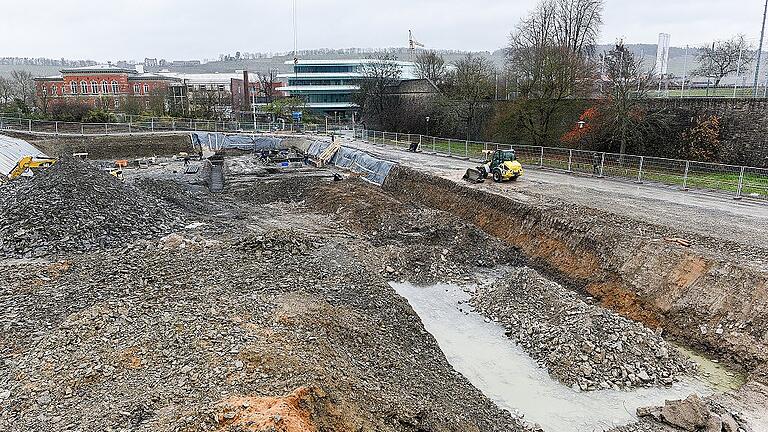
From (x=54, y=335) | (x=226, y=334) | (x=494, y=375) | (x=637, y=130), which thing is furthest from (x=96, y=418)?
(x=637, y=130)

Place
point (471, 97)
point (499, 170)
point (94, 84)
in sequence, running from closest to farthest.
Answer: point (499, 170) < point (471, 97) < point (94, 84)

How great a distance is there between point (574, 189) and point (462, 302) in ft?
35.3

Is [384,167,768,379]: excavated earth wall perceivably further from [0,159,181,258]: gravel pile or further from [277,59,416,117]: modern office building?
[277,59,416,117]: modern office building

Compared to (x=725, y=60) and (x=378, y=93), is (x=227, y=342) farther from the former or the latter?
(x=378, y=93)

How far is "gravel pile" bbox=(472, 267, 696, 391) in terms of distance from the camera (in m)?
10.4

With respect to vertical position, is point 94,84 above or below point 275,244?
above

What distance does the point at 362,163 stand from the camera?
111 ft

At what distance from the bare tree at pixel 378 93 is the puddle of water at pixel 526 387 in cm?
3973

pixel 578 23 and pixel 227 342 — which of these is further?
pixel 578 23

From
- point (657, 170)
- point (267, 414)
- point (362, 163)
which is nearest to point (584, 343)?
point (267, 414)

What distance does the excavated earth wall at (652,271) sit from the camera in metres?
11.4

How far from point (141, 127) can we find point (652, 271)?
46.6m

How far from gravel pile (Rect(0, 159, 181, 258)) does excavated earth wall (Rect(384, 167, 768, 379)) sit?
45.1 feet

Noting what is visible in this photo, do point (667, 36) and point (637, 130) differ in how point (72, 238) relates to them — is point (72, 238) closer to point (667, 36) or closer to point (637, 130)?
point (637, 130)
